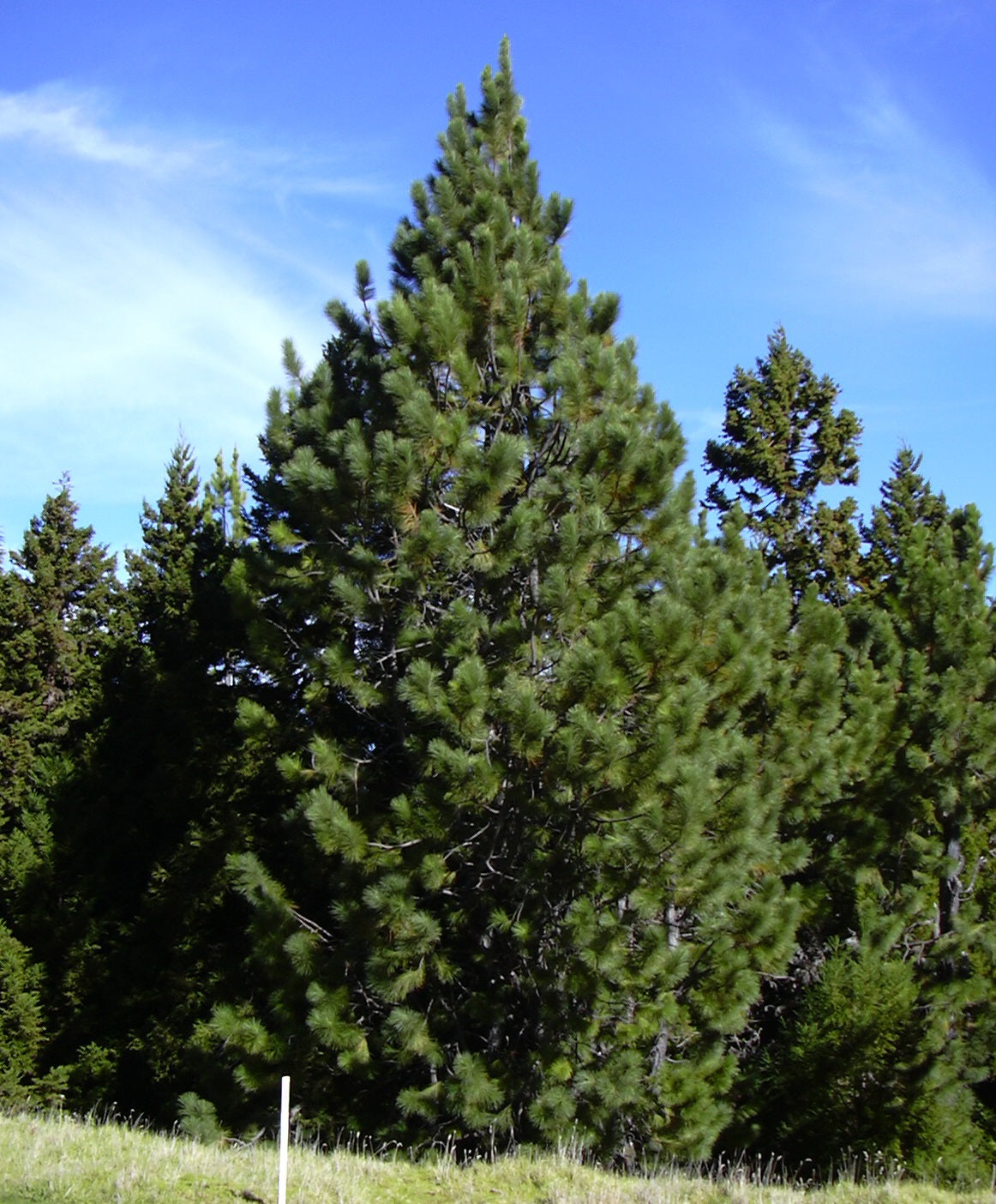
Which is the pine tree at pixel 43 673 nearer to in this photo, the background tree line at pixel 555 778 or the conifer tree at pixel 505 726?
the background tree line at pixel 555 778

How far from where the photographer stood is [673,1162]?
10.2m

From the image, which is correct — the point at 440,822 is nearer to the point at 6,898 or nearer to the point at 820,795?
the point at 820,795

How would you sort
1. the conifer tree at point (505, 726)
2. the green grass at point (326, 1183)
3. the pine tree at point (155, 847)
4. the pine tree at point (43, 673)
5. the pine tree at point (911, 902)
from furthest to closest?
1. the pine tree at point (43, 673)
2. the pine tree at point (155, 847)
3. the pine tree at point (911, 902)
4. the conifer tree at point (505, 726)
5. the green grass at point (326, 1183)

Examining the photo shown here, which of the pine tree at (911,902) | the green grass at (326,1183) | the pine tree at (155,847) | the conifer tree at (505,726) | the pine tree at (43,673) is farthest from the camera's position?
the pine tree at (43,673)

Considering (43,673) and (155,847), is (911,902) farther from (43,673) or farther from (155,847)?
(43,673)

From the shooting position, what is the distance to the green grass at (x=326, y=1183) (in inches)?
245

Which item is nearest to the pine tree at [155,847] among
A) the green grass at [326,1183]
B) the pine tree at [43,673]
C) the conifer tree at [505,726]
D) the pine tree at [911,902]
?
the pine tree at [43,673]

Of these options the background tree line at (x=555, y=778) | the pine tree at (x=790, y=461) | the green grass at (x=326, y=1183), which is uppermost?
the pine tree at (x=790, y=461)

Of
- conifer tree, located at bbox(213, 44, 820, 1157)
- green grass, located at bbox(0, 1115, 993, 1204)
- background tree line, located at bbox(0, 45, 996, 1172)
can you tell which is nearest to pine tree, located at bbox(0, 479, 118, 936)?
background tree line, located at bbox(0, 45, 996, 1172)

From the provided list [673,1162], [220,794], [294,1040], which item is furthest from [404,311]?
[220,794]

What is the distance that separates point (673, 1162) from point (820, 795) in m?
4.10

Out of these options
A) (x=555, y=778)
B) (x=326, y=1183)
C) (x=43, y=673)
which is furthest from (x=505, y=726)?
(x=43, y=673)

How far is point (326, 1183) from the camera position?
6.70 m

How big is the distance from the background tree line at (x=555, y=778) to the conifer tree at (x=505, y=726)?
0.04 metres
